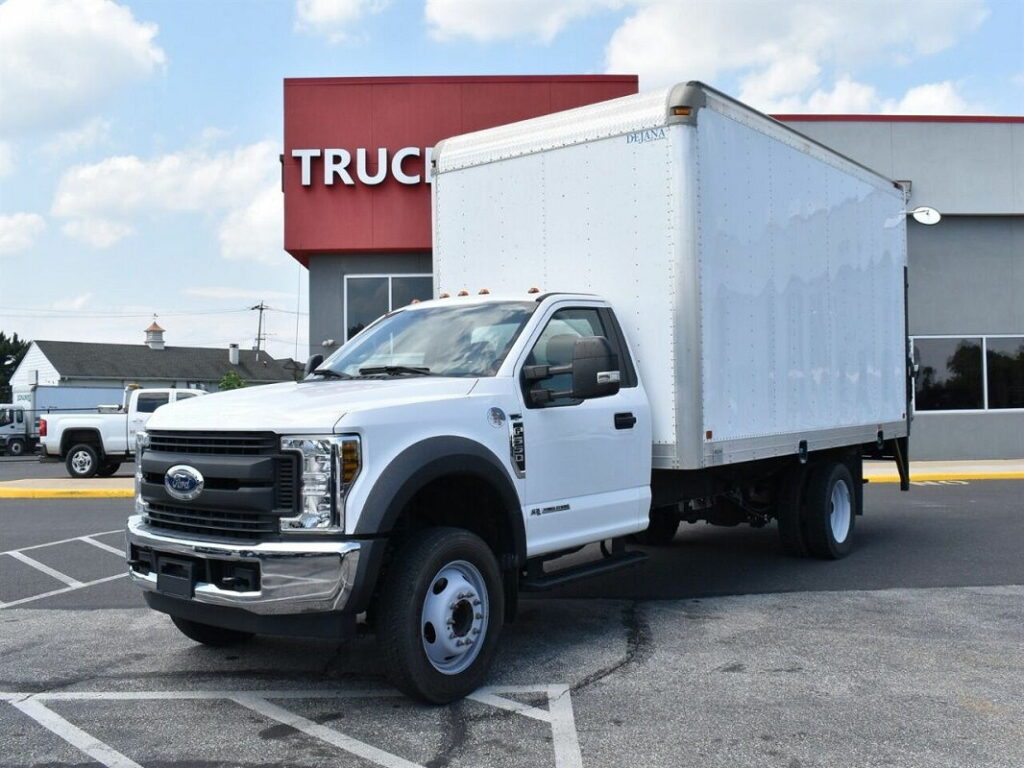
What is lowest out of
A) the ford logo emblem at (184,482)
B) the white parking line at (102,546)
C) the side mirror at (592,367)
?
the white parking line at (102,546)

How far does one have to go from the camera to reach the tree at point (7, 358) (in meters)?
71.6

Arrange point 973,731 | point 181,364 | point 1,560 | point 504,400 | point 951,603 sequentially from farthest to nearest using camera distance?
point 181,364, point 1,560, point 951,603, point 504,400, point 973,731

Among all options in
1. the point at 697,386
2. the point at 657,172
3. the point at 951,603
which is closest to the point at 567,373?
the point at 697,386

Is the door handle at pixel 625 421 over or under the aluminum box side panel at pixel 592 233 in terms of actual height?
under

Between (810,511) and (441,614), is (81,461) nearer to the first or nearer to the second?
(810,511)

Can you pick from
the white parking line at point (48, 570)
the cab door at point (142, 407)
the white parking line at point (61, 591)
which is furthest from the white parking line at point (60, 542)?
→ the cab door at point (142, 407)

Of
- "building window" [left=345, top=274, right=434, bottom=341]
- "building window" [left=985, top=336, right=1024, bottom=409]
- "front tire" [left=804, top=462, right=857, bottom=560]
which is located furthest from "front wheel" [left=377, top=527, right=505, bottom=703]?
"building window" [left=985, top=336, right=1024, bottom=409]

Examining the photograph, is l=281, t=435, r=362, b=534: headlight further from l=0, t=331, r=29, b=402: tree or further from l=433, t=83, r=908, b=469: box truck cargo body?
l=0, t=331, r=29, b=402: tree

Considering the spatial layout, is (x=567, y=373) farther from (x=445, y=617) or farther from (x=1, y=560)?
(x=1, y=560)

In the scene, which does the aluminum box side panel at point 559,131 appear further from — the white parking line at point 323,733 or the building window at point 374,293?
the building window at point 374,293

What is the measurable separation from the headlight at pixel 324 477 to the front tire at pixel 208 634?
170 cm

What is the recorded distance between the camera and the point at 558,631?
6.45 meters

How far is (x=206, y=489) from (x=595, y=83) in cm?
1646

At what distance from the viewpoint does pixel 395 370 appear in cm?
574
